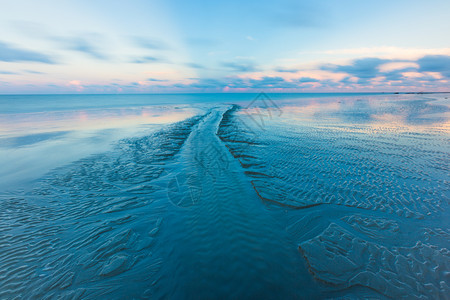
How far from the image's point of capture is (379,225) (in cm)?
721

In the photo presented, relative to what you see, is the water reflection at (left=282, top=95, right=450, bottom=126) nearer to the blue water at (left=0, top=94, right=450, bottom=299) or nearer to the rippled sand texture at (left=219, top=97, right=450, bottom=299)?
the rippled sand texture at (left=219, top=97, right=450, bottom=299)

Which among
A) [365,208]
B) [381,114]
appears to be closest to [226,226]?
[365,208]

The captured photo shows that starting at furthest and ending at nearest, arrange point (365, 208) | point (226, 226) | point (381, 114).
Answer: point (381, 114), point (365, 208), point (226, 226)

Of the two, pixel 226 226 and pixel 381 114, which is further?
pixel 381 114

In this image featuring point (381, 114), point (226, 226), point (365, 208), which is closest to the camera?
point (226, 226)

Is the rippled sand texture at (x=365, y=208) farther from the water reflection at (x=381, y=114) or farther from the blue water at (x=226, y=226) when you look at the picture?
the water reflection at (x=381, y=114)

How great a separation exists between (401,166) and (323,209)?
8.87 meters

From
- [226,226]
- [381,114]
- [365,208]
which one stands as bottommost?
[381,114]

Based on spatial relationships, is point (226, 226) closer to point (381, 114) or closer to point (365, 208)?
point (365, 208)

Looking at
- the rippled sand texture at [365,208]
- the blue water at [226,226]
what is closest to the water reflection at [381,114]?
the rippled sand texture at [365,208]

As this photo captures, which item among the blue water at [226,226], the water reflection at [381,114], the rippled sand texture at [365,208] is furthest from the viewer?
the water reflection at [381,114]

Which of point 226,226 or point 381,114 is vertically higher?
point 226,226

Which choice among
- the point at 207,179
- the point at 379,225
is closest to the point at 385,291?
the point at 379,225

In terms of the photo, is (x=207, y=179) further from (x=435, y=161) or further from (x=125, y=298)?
(x=435, y=161)
